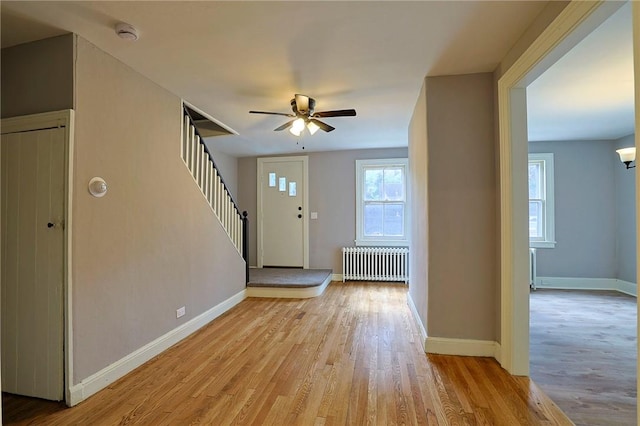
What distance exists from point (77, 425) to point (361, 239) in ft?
14.3

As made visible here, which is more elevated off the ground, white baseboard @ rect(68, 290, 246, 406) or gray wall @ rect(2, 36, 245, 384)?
gray wall @ rect(2, 36, 245, 384)

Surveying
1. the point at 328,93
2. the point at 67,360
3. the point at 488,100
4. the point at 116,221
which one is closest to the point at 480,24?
the point at 488,100

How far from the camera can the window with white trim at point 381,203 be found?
5238mm

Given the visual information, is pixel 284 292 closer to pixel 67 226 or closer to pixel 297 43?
pixel 67 226

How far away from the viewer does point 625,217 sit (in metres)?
4.44

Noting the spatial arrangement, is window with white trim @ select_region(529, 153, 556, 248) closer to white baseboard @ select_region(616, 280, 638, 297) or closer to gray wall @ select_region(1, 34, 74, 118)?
white baseboard @ select_region(616, 280, 638, 297)

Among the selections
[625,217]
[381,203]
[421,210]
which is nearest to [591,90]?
[421,210]

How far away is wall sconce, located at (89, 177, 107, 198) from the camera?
1995mm

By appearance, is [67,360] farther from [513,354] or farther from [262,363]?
[513,354]

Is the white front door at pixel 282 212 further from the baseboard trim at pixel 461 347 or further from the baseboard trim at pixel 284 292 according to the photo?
the baseboard trim at pixel 461 347

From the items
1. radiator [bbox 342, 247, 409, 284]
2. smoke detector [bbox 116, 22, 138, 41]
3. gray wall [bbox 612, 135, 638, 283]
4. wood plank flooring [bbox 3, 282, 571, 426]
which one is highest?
smoke detector [bbox 116, 22, 138, 41]

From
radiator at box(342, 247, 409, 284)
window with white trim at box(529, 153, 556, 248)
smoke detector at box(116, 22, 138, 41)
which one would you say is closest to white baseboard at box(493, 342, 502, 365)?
radiator at box(342, 247, 409, 284)

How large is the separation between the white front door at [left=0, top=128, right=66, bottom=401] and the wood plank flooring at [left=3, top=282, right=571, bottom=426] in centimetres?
19

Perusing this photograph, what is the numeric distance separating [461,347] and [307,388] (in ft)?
4.58
